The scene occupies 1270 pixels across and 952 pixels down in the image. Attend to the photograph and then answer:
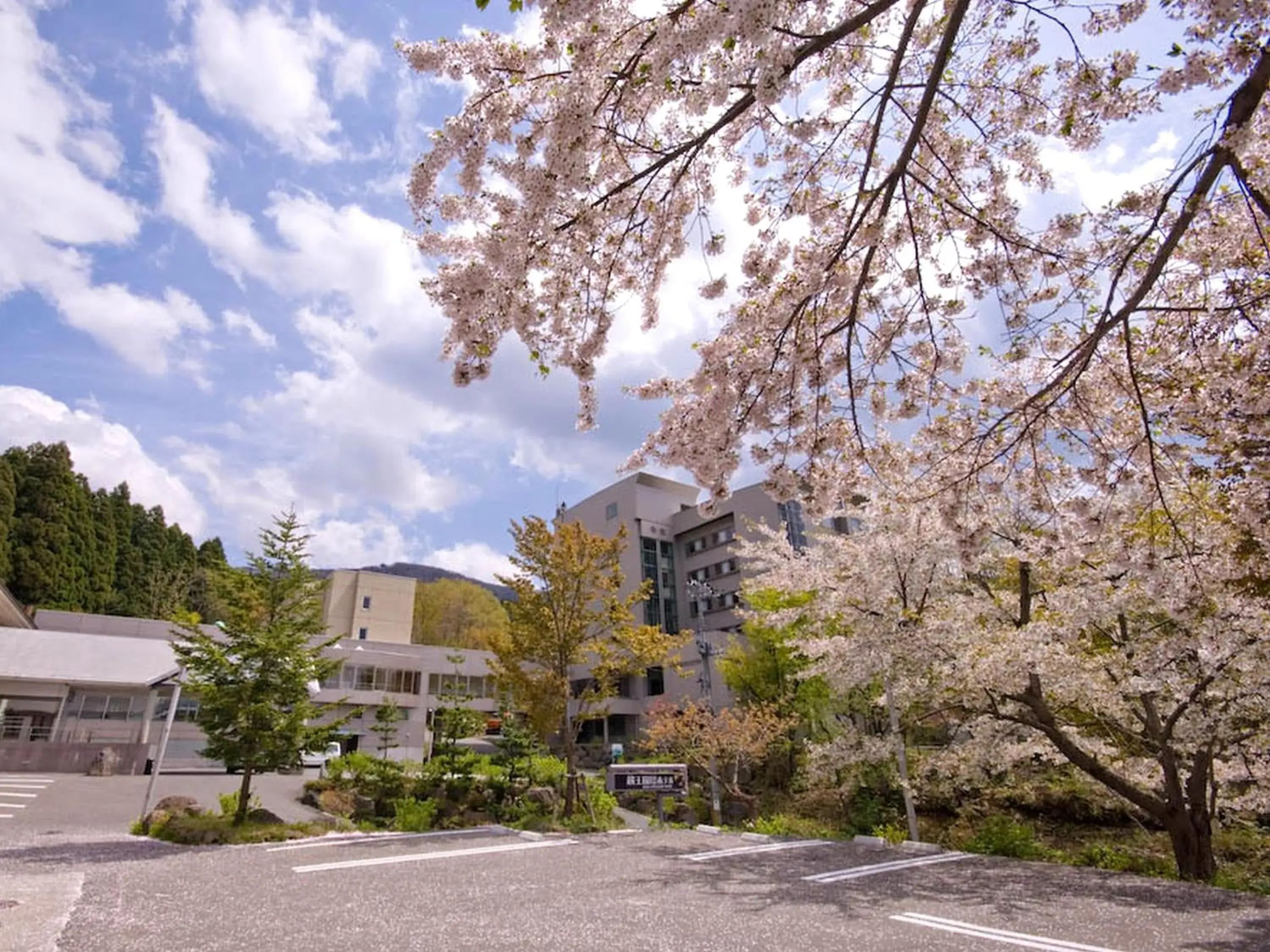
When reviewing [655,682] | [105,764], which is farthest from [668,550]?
[105,764]

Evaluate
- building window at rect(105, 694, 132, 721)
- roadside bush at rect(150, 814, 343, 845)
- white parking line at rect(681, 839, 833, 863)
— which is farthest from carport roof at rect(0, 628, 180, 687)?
white parking line at rect(681, 839, 833, 863)

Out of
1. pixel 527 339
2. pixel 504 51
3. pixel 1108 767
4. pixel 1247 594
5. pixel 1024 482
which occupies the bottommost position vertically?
pixel 1108 767

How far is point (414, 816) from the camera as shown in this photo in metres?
10.8

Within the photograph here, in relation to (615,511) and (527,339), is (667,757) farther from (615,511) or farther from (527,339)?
(615,511)

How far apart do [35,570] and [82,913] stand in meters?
37.4

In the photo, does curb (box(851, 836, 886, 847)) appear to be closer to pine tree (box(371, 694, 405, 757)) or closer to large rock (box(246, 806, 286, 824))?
large rock (box(246, 806, 286, 824))

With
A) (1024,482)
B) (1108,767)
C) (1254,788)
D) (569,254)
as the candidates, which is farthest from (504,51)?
(1254,788)

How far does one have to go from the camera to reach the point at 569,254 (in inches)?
168

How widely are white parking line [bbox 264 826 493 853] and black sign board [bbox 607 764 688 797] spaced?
2.05m

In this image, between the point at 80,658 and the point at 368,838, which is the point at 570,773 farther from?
the point at 80,658

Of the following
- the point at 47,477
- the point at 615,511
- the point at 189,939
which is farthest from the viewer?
the point at 615,511

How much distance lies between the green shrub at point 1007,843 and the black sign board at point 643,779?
4371 millimetres

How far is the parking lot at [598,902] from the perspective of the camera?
4145mm

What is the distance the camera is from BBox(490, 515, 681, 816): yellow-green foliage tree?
11.4 m
